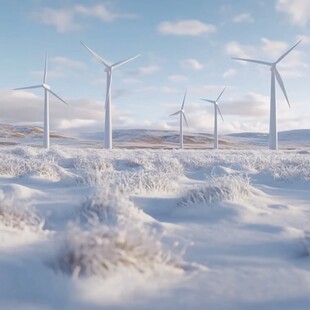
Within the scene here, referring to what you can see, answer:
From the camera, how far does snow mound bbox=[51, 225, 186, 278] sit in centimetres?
277

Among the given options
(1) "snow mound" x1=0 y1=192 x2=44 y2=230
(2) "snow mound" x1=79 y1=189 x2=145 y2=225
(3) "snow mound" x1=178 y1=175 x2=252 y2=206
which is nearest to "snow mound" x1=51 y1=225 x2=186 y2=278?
(1) "snow mound" x1=0 y1=192 x2=44 y2=230

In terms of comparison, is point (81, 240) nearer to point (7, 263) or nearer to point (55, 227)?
point (7, 263)

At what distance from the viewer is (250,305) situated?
2.56 meters

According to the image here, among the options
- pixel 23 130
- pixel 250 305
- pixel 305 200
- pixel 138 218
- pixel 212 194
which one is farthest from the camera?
pixel 23 130

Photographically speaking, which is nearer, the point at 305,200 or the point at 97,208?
the point at 97,208

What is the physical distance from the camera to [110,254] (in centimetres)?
284

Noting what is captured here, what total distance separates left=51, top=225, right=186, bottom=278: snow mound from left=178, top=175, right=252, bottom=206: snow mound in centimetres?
249

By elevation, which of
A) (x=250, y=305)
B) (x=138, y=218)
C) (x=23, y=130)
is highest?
(x=23, y=130)

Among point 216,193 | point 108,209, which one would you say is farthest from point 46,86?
point 108,209

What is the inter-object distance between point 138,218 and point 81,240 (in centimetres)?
171

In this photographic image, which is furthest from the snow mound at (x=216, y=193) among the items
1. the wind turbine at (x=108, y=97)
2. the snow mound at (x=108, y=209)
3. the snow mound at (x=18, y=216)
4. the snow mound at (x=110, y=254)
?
the wind turbine at (x=108, y=97)

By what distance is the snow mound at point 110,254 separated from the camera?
2.77 meters

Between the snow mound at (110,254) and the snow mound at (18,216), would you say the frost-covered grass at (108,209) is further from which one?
the snow mound at (110,254)

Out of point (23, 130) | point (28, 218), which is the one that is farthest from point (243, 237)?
point (23, 130)
